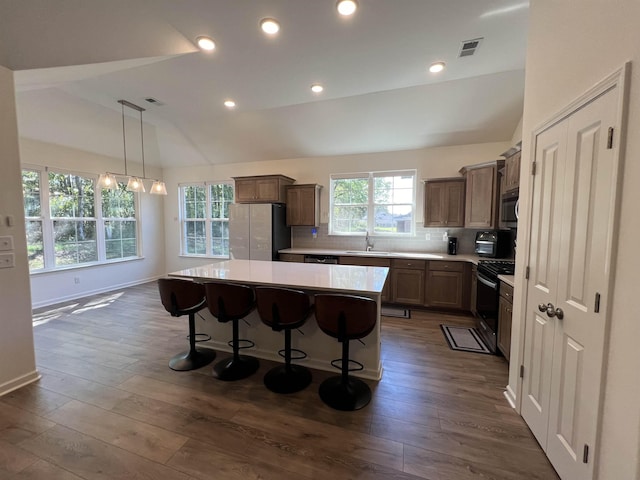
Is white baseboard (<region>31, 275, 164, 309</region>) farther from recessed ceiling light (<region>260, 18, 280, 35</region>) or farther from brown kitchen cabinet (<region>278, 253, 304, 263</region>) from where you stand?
recessed ceiling light (<region>260, 18, 280, 35</region>)

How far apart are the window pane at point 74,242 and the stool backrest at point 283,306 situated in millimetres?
4878

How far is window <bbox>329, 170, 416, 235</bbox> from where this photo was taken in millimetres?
5086

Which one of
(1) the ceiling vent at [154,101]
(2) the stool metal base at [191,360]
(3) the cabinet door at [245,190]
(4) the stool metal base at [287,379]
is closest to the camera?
(4) the stool metal base at [287,379]

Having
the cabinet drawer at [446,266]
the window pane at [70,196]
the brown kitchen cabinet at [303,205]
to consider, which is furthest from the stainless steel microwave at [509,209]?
the window pane at [70,196]

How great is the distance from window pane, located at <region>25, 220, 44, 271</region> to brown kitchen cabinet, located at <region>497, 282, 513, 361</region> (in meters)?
6.82

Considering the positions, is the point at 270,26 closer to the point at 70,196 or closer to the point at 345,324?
the point at 345,324

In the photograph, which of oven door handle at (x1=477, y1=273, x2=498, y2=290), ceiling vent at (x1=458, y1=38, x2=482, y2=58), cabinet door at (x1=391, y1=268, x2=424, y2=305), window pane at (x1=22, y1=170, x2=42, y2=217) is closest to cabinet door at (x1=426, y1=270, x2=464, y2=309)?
cabinet door at (x1=391, y1=268, x2=424, y2=305)

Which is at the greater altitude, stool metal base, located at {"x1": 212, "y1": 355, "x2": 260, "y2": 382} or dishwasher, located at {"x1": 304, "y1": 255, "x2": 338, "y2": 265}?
dishwasher, located at {"x1": 304, "y1": 255, "x2": 338, "y2": 265}

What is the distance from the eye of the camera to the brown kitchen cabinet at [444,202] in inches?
174

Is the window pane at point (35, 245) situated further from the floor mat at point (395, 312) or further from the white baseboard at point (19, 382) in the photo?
the floor mat at point (395, 312)

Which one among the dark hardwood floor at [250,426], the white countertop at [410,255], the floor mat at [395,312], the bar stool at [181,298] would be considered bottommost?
the dark hardwood floor at [250,426]

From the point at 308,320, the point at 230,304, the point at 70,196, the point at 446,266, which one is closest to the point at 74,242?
the point at 70,196

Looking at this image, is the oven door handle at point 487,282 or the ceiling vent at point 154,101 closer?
the oven door handle at point 487,282

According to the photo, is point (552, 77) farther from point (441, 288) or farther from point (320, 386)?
point (441, 288)
